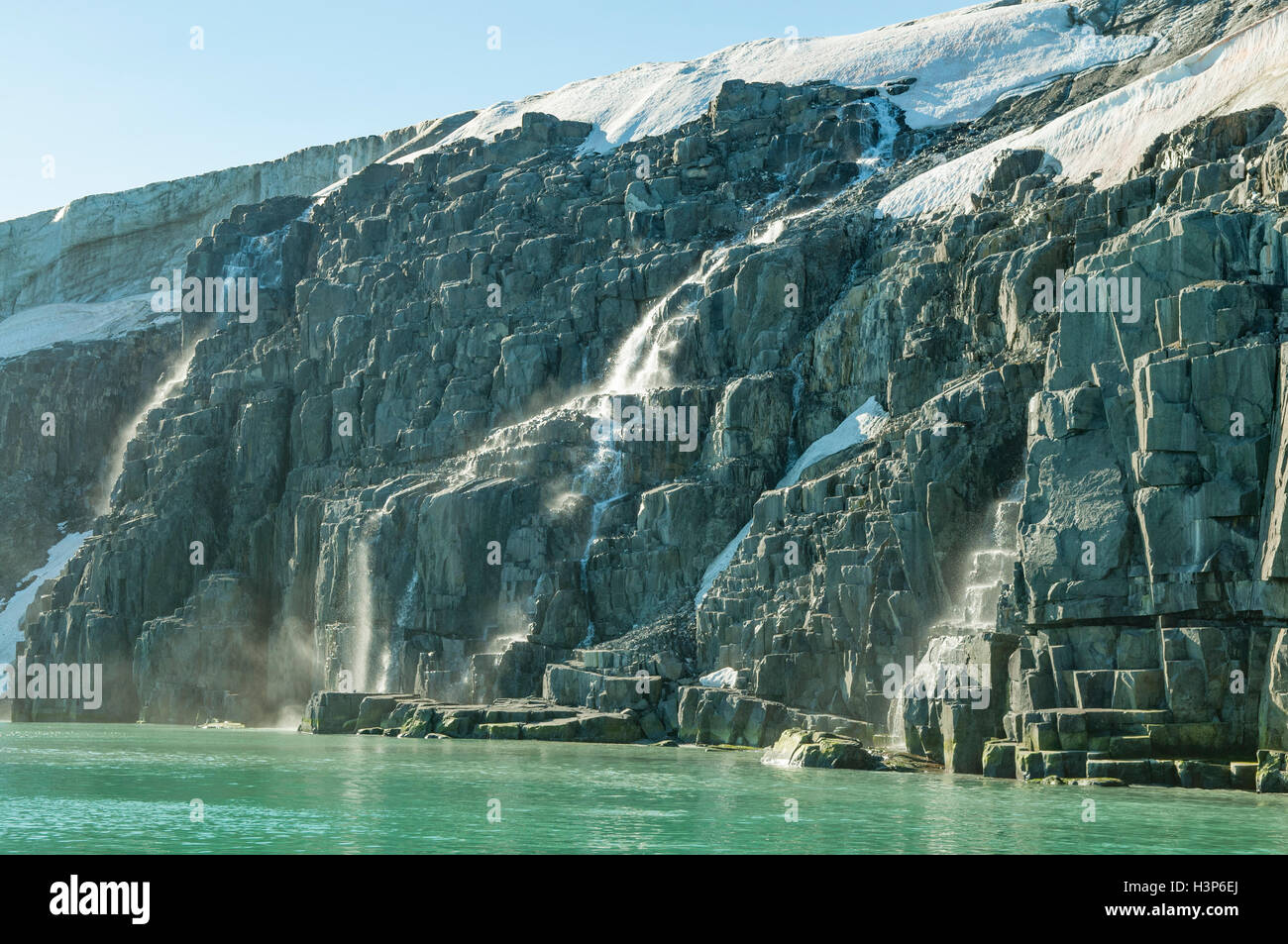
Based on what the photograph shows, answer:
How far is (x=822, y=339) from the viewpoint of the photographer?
82188mm

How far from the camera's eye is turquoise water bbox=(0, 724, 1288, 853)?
105 ft

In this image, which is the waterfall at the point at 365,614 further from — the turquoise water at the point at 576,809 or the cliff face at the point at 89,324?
the cliff face at the point at 89,324

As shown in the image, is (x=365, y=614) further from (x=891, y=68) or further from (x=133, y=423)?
(x=891, y=68)

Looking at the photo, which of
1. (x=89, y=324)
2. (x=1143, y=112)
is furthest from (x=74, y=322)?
(x=1143, y=112)

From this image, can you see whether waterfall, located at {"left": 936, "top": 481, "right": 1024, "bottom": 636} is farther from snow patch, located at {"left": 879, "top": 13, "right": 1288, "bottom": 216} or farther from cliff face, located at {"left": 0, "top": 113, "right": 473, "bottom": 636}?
cliff face, located at {"left": 0, "top": 113, "right": 473, "bottom": 636}

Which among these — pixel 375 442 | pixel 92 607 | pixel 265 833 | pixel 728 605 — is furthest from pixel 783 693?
pixel 92 607

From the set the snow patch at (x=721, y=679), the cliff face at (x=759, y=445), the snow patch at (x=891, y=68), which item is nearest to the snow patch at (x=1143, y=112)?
the cliff face at (x=759, y=445)

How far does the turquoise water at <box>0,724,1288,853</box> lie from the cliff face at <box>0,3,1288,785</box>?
6.35 metres

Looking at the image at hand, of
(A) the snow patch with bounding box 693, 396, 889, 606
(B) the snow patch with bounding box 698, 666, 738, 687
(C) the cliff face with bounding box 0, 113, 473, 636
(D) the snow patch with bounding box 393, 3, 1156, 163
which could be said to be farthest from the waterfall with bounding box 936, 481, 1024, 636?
(C) the cliff face with bounding box 0, 113, 473, 636

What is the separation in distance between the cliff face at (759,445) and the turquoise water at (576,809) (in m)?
6.35

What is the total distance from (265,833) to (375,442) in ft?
241

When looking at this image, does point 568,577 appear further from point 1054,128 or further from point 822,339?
point 1054,128

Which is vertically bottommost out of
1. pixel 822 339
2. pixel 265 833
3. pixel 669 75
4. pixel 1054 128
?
pixel 265 833

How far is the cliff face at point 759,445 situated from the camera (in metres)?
47.7
